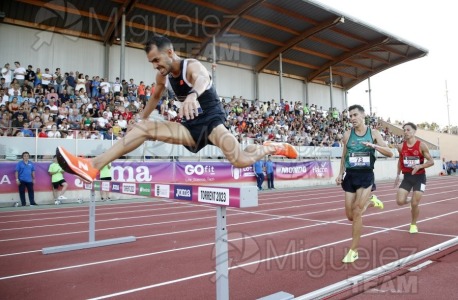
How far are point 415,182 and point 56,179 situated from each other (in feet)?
35.8

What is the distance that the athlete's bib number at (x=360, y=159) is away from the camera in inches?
187

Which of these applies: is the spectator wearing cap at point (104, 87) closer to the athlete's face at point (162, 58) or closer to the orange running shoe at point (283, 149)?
the orange running shoe at point (283, 149)

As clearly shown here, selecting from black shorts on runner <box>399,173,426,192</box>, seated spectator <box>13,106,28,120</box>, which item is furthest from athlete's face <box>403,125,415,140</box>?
seated spectator <box>13,106,28,120</box>

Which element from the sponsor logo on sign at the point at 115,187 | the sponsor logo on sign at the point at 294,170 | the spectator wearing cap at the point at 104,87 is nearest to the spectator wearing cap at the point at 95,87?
the spectator wearing cap at the point at 104,87

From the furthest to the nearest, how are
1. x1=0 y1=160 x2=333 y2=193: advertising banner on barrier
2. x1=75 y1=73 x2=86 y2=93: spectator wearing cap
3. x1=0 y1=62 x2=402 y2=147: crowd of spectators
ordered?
x1=75 y1=73 x2=86 y2=93: spectator wearing cap, x1=0 y1=62 x2=402 y2=147: crowd of spectators, x1=0 y1=160 x2=333 y2=193: advertising banner on barrier

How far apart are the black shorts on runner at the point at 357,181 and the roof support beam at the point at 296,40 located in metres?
20.0

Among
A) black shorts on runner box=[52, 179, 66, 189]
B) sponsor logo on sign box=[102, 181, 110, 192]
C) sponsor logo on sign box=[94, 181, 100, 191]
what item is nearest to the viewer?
A: sponsor logo on sign box=[102, 181, 110, 192]

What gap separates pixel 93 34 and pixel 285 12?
1174 cm

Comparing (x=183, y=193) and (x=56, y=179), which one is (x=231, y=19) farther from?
(x=183, y=193)

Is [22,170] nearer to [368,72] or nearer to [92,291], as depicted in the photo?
[92,291]

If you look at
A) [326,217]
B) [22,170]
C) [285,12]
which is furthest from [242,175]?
[285,12]

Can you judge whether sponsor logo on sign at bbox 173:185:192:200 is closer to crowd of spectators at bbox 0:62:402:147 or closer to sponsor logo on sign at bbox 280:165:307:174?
crowd of spectators at bbox 0:62:402:147

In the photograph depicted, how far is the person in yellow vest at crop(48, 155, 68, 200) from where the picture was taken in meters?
11.8

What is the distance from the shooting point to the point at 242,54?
25859 mm
